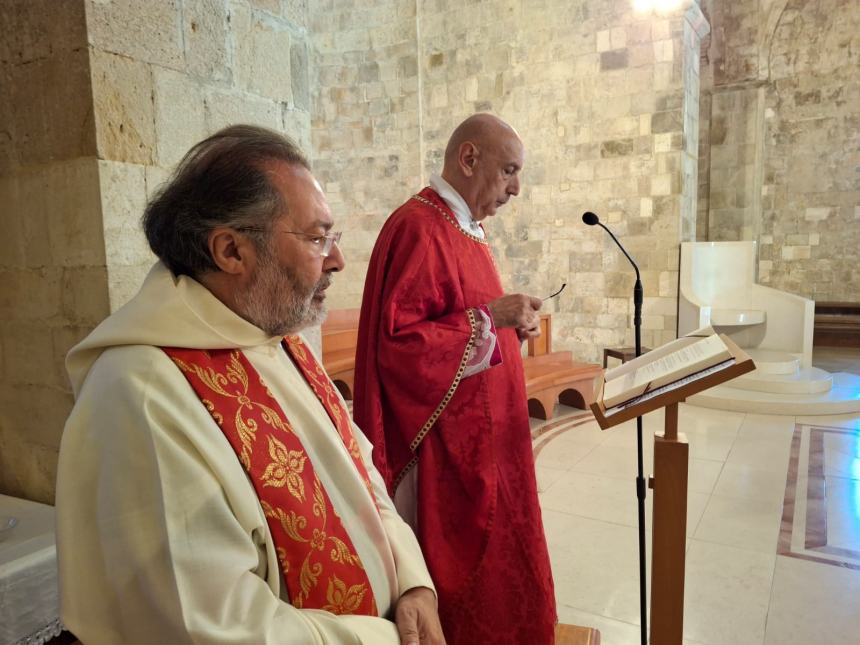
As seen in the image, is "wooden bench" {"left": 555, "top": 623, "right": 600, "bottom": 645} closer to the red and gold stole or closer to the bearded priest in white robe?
the bearded priest in white robe

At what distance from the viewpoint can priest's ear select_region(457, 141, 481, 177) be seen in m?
1.87

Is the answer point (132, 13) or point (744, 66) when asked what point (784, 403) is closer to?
point (132, 13)

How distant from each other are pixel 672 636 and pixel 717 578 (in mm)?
1054

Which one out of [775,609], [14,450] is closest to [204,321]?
[14,450]

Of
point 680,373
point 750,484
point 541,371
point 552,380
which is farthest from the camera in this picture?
point 541,371

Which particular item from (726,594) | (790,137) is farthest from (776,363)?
(790,137)

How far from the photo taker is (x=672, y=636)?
62.7 inches

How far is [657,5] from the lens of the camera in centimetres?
618

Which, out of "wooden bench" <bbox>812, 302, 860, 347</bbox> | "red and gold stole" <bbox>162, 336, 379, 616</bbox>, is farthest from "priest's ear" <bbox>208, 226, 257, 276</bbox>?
"wooden bench" <bbox>812, 302, 860, 347</bbox>

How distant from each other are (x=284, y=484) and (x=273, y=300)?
31cm

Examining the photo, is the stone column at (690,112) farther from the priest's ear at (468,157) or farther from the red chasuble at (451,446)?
the red chasuble at (451,446)

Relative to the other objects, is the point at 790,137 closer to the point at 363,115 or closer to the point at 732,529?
the point at 363,115

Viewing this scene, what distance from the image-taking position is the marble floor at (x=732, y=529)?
2201 millimetres

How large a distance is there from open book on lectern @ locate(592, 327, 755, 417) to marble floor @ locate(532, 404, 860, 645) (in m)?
1.13
